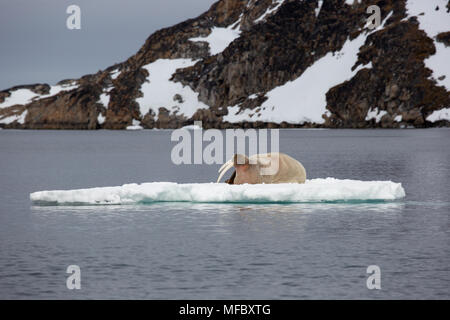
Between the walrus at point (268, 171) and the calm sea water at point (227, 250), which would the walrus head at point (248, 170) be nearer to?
the walrus at point (268, 171)

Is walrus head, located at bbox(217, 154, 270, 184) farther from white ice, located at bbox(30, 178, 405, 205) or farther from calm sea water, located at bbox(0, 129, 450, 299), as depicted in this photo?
calm sea water, located at bbox(0, 129, 450, 299)

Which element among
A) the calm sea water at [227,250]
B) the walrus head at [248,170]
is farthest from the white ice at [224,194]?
the walrus head at [248,170]

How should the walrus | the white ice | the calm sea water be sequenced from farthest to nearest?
the walrus < the white ice < the calm sea water

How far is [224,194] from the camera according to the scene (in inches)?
1478

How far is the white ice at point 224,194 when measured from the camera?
37062 mm

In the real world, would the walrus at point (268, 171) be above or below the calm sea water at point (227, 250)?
above

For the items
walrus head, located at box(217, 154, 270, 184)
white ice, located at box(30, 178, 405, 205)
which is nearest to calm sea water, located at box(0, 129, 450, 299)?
white ice, located at box(30, 178, 405, 205)

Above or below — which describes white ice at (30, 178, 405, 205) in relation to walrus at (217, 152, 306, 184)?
below

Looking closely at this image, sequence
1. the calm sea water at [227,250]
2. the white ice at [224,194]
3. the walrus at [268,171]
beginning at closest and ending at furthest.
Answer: the calm sea water at [227,250], the white ice at [224,194], the walrus at [268,171]

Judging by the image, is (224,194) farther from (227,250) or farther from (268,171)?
(227,250)

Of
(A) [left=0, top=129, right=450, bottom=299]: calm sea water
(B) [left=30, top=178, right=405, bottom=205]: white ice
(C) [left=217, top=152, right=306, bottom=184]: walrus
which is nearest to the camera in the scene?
→ (A) [left=0, top=129, right=450, bottom=299]: calm sea water

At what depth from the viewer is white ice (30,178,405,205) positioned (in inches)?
1459
